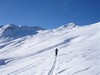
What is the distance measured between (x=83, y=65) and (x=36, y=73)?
5.42 metres

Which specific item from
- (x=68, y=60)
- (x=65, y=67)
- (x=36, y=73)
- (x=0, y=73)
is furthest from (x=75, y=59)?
(x=0, y=73)

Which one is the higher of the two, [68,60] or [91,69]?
[68,60]

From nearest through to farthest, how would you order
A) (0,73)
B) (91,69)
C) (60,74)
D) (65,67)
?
(91,69) → (60,74) → (65,67) → (0,73)

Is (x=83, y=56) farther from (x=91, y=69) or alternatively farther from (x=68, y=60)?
(x=91, y=69)

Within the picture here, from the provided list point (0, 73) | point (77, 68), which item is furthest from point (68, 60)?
point (0, 73)

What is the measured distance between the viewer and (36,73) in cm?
2470

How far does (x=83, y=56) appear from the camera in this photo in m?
26.2

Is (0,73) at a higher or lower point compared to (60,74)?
higher

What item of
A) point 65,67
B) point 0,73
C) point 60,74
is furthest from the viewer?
point 0,73

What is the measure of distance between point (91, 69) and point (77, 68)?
202 cm

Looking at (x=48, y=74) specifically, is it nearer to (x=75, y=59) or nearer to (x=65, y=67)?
(x=65, y=67)

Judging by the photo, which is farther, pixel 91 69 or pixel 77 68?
pixel 77 68

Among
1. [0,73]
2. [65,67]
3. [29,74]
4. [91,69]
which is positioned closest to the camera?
[91,69]

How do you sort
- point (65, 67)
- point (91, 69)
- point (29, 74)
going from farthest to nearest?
1. point (29, 74)
2. point (65, 67)
3. point (91, 69)
